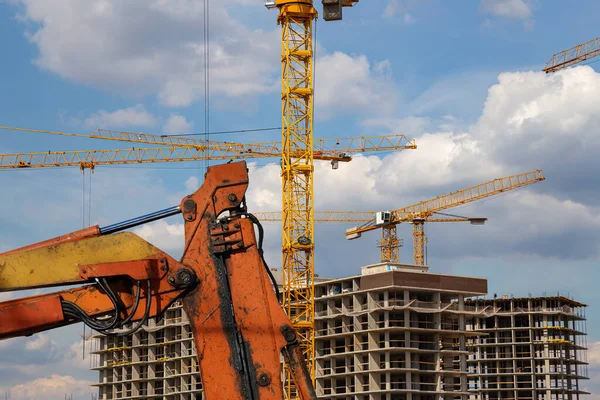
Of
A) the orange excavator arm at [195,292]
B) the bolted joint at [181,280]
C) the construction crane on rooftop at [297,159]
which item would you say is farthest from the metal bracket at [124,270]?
the construction crane on rooftop at [297,159]

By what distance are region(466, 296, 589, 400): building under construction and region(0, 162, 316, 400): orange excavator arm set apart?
99.7m

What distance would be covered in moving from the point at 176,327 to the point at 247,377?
95.2m

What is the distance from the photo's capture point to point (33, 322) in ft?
43.4

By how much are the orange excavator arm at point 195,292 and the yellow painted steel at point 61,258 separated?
1 cm

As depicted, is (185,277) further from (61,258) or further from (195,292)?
(61,258)

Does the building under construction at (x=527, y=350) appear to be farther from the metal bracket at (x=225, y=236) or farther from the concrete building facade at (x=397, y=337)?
the metal bracket at (x=225, y=236)

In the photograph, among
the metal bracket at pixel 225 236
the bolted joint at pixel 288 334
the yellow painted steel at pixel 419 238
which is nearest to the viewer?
the bolted joint at pixel 288 334

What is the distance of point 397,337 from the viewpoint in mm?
82375

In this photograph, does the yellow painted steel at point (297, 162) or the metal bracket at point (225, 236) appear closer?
the metal bracket at point (225, 236)

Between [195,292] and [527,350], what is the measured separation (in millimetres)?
105112

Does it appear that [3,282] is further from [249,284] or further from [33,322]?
[249,284]

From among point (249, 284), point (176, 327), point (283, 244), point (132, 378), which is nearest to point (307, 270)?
point (283, 244)

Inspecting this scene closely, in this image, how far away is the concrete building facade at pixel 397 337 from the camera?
8038cm

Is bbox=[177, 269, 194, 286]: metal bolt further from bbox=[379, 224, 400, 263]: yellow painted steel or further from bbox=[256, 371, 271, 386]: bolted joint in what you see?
bbox=[379, 224, 400, 263]: yellow painted steel
